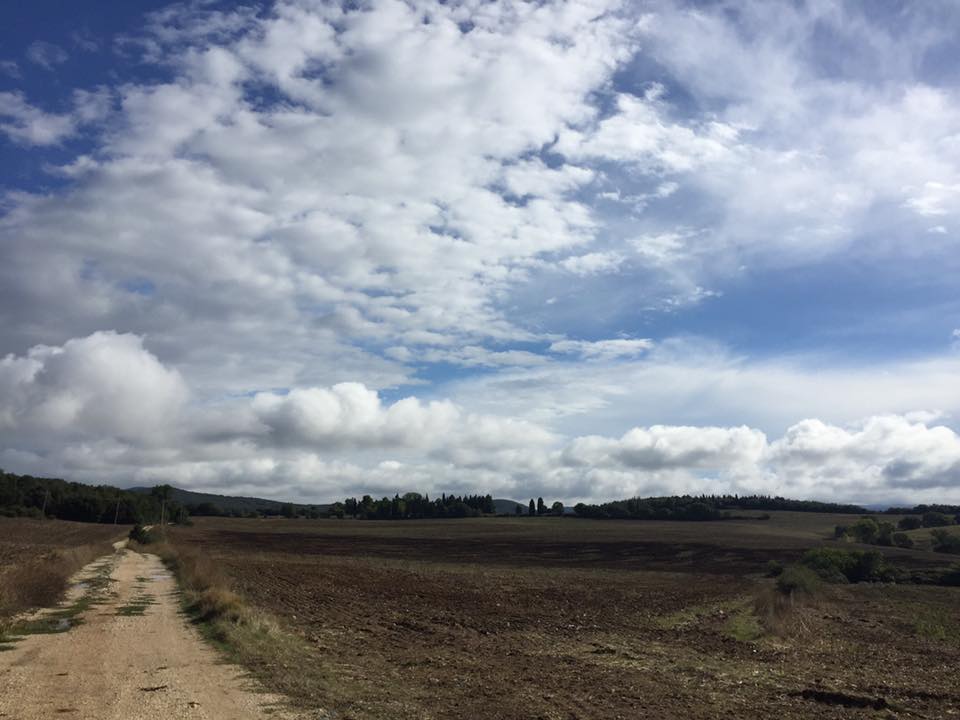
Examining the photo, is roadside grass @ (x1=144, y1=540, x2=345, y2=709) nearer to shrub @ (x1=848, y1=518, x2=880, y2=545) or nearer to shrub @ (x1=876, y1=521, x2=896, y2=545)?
shrub @ (x1=876, y1=521, x2=896, y2=545)

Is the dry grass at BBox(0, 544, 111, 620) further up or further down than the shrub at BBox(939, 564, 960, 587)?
further up

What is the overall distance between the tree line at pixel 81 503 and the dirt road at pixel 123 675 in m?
123

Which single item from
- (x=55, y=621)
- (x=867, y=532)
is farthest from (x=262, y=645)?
(x=867, y=532)

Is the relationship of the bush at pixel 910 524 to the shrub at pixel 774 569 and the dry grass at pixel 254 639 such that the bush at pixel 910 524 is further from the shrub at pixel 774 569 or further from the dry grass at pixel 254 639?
the dry grass at pixel 254 639

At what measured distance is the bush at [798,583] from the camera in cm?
4512

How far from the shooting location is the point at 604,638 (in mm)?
25594

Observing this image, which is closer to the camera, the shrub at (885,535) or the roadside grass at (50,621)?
the roadside grass at (50,621)

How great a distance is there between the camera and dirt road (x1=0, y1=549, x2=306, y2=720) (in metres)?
12.3

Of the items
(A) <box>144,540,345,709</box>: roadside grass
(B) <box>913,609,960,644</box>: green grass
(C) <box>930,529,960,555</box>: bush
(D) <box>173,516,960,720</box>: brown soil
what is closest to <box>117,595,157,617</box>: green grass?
(A) <box>144,540,345,709</box>: roadside grass

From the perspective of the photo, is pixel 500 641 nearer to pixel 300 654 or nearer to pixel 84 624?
pixel 300 654

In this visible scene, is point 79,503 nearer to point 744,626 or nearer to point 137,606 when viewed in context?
point 137,606

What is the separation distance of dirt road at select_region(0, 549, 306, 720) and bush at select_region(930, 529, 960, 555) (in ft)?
314

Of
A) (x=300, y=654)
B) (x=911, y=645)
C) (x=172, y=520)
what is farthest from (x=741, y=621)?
(x=172, y=520)

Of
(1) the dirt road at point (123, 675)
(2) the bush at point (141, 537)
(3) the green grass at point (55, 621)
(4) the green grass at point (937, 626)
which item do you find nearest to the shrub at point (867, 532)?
(4) the green grass at point (937, 626)
